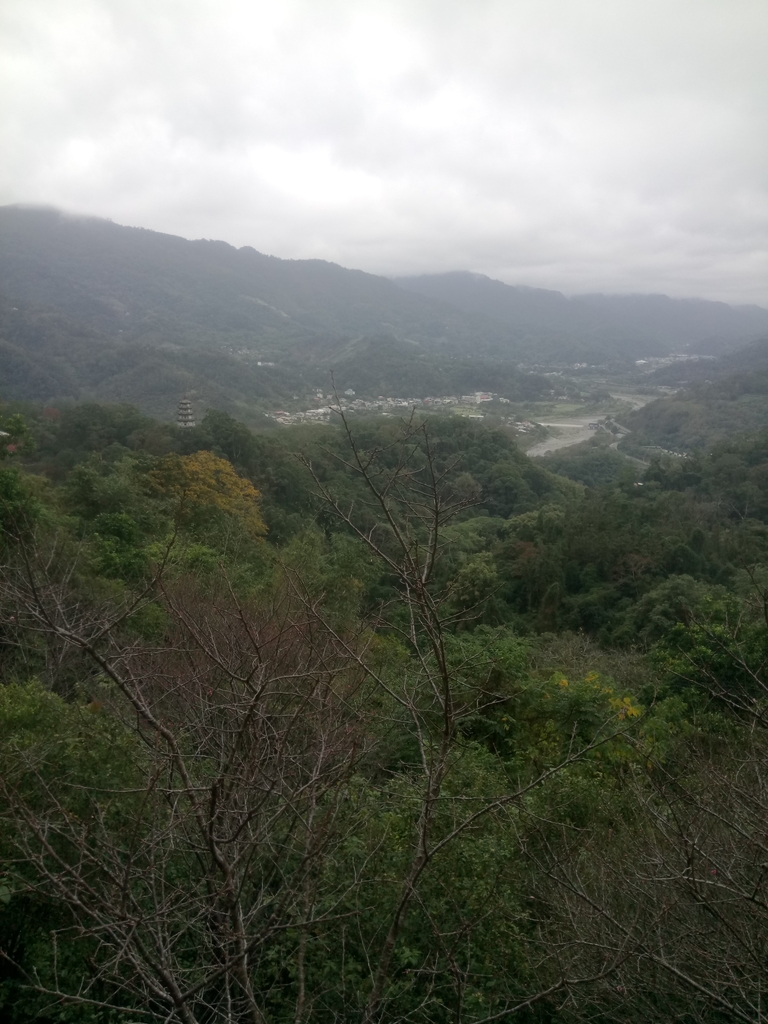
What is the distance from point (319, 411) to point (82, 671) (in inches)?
1963

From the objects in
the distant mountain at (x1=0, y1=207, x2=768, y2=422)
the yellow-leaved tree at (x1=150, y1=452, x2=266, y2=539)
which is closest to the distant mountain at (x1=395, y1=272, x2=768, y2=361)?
the distant mountain at (x1=0, y1=207, x2=768, y2=422)

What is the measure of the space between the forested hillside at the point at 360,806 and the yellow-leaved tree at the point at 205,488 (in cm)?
573

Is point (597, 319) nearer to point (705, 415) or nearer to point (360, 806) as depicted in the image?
point (705, 415)

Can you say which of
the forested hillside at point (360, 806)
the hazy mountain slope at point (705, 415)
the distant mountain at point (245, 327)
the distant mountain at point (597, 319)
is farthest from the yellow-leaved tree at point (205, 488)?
the distant mountain at point (597, 319)

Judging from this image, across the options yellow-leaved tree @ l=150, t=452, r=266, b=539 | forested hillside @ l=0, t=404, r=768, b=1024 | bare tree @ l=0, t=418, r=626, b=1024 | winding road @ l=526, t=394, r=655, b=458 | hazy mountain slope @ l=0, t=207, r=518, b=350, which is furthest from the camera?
hazy mountain slope @ l=0, t=207, r=518, b=350

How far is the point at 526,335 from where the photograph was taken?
456 ft

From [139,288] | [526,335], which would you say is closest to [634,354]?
[526,335]

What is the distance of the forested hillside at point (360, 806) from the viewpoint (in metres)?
2.13

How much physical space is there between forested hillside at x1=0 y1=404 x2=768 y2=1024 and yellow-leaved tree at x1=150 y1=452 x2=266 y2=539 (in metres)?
5.73

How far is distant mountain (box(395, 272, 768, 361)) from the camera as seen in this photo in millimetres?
137250

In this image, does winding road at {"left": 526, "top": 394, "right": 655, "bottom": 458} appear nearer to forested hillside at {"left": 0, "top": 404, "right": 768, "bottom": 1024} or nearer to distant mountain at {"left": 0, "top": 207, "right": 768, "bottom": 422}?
distant mountain at {"left": 0, "top": 207, "right": 768, "bottom": 422}

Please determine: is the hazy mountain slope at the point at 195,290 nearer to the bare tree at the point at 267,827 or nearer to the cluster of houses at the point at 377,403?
the cluster of houses at the point at 377,403

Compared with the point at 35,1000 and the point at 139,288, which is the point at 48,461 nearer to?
the point at 35,1000

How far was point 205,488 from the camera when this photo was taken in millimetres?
16859
